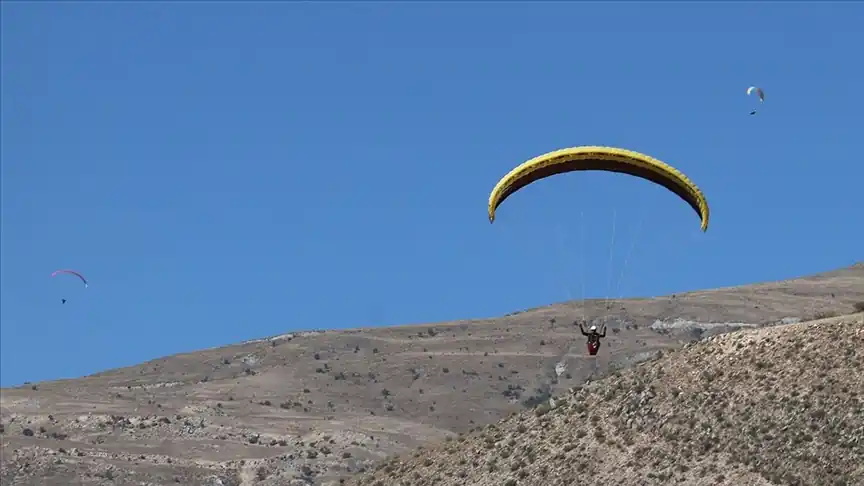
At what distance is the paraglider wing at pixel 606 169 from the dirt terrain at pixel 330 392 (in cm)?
3569

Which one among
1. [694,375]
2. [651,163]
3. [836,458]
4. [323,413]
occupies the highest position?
[323,413]

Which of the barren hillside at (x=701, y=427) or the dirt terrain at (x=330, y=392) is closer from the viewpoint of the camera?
the barren hillside at (x=701, y=427)

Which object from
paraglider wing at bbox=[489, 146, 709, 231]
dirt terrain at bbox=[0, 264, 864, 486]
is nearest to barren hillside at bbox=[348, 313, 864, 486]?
paraglider wing at bbox=[489, 146, 709, 231]

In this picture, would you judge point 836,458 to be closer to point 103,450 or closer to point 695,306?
point 103,450

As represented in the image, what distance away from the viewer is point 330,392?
126562mm

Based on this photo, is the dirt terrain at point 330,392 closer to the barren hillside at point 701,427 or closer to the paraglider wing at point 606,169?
the barren hillside at point 701,427

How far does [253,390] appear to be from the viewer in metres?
128

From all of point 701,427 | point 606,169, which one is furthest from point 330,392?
point 606,169

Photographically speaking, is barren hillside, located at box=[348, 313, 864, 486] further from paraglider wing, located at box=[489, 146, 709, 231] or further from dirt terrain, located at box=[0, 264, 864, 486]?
dirt terrain, located at box=[0, 264, 864, 486]

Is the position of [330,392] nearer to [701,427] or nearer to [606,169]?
[701,427]

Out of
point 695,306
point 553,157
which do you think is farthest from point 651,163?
point 695,306

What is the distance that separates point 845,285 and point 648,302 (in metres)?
20.8


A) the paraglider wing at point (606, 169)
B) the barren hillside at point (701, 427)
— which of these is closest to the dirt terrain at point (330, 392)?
the barren hillside at point (701, 427)

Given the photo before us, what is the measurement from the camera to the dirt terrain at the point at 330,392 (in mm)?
101375
